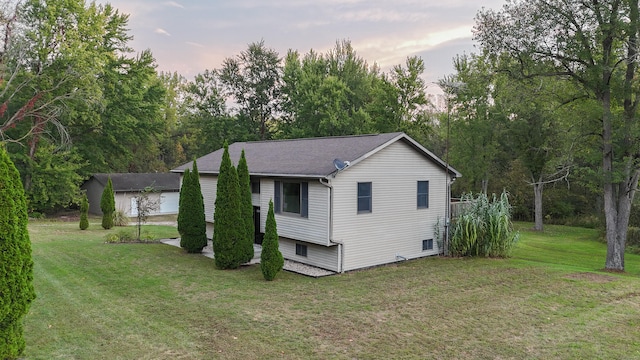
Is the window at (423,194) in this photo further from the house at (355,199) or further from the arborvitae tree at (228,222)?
the arborvitae tree at (228,222)

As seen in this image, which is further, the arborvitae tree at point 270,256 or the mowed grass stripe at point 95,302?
the arborvitae tree at point 270,256

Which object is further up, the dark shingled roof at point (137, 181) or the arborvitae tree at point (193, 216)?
the dark shingled roof at point (137, 181)

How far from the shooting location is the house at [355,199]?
12.2 metres

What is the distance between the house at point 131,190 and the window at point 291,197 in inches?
672

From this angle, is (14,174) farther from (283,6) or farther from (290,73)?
(290,73)

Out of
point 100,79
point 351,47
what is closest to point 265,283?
point 100,79

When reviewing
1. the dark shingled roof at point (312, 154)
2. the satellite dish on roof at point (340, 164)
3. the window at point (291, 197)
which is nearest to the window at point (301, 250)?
the window at point (291, 197)

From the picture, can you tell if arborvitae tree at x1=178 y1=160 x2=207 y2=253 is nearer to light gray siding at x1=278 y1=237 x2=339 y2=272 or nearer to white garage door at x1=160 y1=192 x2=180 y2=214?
light gray siding at x1=278 y1=237 x2=339 y2=272

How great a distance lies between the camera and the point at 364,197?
→ 12781mm

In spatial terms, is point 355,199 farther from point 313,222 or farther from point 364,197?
point 313,222

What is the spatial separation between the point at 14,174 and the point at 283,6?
49.4ft

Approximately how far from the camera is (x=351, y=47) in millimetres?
40656

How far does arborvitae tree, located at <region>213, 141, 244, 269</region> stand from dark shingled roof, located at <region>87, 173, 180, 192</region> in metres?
18.2

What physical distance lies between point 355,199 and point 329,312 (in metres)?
4.66
